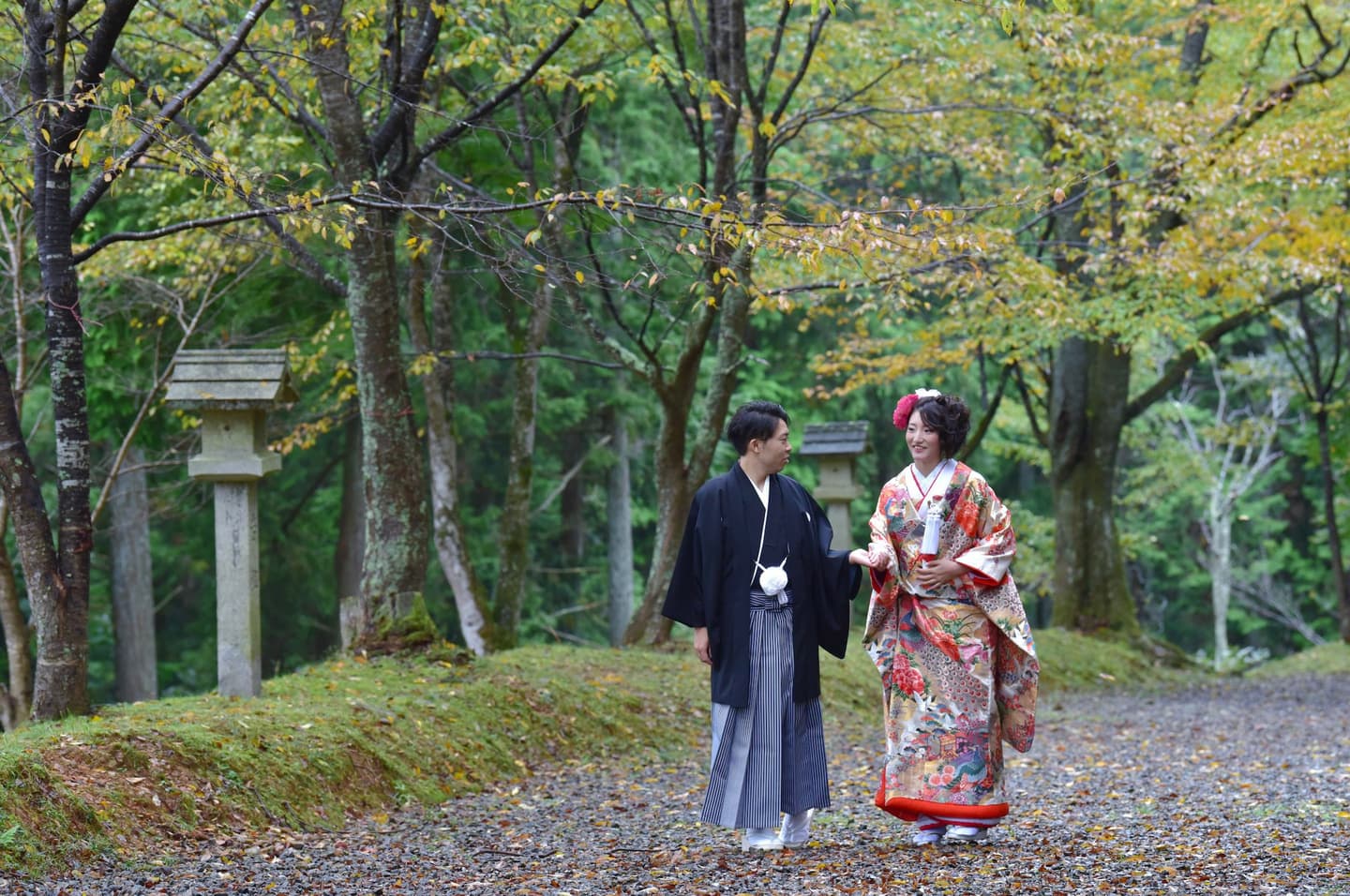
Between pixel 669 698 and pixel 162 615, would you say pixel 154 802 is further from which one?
pixel 162 615

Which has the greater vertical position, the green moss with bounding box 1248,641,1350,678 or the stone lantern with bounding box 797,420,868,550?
the stone lantern with bounding box 797,420,868,550

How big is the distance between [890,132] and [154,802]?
9.39m

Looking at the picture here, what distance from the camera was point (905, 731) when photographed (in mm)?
5172

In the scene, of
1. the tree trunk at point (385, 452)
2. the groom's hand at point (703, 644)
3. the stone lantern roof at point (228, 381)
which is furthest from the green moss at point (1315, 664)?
the stone lantern roof at point (228, 381)

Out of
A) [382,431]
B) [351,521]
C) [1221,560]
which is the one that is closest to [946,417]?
[382,431]

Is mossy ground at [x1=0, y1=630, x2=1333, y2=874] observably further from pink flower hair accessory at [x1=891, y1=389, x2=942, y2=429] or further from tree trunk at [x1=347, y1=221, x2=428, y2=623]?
pink flower hair accessory at [x1=891, y1=389, x2=942, y2=429]

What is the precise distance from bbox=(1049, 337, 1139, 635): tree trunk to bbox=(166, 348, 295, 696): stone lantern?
945 centimetres

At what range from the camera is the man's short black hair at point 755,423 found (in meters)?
5.29

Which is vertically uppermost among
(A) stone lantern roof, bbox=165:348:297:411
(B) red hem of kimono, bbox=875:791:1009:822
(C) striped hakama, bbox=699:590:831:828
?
(A) stone lantern roof, bbox=165:348:297:411

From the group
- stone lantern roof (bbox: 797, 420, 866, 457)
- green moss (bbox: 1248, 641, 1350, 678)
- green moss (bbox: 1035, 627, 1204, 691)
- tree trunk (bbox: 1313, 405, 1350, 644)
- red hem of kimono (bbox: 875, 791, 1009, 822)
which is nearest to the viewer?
red hem of kimono (bbox: 875, 791, 1009, 822)

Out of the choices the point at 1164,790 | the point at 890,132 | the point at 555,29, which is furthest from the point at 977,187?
the point at 1164,790

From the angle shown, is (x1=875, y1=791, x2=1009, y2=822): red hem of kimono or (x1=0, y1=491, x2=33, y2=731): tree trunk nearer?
(x1=875, y1=791, x2=1009, y2=822): red hem of kimono

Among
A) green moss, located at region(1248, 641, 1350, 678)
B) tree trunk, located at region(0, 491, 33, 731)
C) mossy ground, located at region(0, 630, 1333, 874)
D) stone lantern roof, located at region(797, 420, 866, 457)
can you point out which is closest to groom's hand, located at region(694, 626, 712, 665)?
mossy ground, located at region(0, 630, 1333, 874)

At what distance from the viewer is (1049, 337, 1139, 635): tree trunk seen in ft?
46.8
